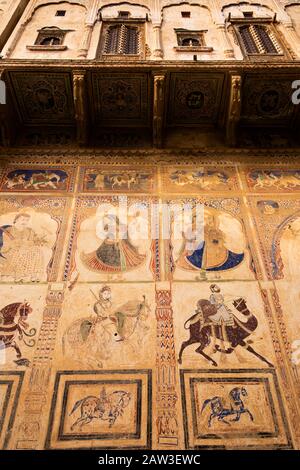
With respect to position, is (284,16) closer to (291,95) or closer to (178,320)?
(291,95)

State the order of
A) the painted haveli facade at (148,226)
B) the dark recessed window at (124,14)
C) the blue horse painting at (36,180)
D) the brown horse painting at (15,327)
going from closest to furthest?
the painted haveli facade at (148,226) < the brown horse painting at (15,327) < the blue horse painting at (36,180) < the dark recessed window at (124,14)

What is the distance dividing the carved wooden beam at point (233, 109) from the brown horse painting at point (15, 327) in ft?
14.9

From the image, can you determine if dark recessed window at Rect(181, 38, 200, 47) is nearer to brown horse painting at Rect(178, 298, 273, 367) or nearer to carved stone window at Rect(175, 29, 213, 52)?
carved stone window at Rect(175, 29, 213, 52)

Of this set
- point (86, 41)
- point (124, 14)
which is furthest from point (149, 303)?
point (124, 14)

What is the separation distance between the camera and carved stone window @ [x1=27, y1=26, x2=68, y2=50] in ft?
24.1

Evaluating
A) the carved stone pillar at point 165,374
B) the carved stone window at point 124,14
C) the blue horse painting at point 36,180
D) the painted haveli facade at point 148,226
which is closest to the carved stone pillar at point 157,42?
the painted haveli facade at point 148,226

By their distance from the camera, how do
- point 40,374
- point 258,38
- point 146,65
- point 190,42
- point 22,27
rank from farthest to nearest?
point 22,27
point 258,38
point 190,42
point 146,65
point 40,374

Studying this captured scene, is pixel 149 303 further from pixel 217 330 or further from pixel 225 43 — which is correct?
Answer: pixel 225 43

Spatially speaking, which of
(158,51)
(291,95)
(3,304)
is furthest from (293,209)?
(3,304)

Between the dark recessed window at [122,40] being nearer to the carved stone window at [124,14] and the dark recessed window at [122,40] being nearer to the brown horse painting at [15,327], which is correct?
the carved stone window at [124,14]

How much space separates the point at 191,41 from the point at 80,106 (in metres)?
3.02

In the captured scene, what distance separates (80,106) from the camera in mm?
6500

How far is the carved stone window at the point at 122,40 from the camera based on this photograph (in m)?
7.43

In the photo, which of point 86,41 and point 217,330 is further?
point 86,41
